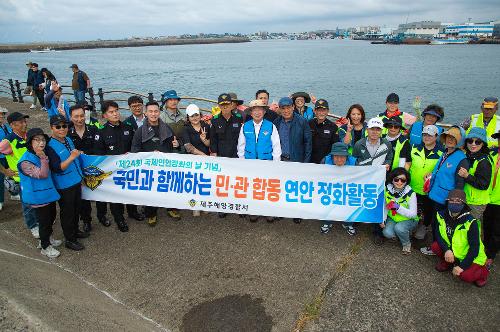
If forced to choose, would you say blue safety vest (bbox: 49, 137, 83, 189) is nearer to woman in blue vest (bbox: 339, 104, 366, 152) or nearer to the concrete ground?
the concrete ground

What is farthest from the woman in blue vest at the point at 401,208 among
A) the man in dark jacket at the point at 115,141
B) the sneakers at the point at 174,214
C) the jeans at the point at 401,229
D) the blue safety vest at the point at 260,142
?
the man in dark jacket at the point at 115,141

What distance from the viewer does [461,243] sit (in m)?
4.27

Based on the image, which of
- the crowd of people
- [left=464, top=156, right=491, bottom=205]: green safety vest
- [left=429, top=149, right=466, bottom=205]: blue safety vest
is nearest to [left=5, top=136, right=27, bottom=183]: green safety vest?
the crowd of people

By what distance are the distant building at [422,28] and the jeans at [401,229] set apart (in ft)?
619

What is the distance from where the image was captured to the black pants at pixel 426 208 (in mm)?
5188

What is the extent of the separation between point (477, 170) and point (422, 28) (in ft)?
662

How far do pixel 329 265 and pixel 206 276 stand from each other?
165 centimetres

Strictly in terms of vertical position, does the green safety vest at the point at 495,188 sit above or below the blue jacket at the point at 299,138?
below

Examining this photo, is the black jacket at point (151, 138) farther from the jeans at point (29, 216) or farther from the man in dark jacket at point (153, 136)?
the jeans at point (29, 216)

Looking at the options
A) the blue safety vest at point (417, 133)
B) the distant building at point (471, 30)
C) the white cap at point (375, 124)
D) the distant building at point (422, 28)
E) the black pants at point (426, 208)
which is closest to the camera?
the white cap at point (375, 124)

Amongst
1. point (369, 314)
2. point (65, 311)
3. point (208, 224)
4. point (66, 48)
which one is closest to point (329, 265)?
point (369, 314)

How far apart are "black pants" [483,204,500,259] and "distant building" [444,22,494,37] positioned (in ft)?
613

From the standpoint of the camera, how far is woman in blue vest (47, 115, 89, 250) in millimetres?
4637

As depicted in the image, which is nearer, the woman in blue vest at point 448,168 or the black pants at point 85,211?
the woman in blue vest at point 448,168
